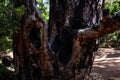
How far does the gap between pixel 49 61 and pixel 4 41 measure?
691mm

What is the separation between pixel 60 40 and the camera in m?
4.84

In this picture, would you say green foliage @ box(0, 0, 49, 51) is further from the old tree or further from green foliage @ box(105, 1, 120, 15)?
green foliage @ box(105, 1, 120, 15)

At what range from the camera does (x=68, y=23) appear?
476 cm

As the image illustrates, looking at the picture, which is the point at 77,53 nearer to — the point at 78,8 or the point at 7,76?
the point at 78,8

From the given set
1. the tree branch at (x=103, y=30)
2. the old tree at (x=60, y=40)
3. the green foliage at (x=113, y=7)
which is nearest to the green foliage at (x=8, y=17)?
the old tree at (x=60, y=40)

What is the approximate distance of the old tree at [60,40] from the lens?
458 centimetres

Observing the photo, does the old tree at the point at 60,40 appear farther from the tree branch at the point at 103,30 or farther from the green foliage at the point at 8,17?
the green foliage at the point at 8,17

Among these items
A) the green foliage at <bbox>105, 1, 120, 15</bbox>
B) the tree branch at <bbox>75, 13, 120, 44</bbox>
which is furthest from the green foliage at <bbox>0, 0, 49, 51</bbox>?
the green foliage at <bbox>105, 1, 120, 15</bbox>

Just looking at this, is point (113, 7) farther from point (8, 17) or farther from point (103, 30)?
point (8, 17)

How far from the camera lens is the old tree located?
15.0ft

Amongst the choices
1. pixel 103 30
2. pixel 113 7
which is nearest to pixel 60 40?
pixel 103 30

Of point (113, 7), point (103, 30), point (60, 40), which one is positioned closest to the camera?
point (103, 30)

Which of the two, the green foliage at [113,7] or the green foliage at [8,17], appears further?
the green foliage at [113,7]

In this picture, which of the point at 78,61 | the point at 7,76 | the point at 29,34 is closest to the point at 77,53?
the point at 78,61
